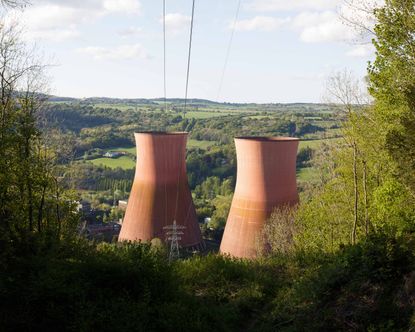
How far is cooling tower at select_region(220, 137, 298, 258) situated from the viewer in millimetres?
12289

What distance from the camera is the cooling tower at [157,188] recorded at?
14781 mm

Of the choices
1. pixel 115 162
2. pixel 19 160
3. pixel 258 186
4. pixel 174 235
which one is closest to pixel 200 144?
pixel 115 162

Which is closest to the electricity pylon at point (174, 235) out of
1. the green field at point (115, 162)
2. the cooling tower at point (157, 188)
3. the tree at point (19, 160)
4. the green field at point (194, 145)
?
the cooling tower at point (157, 188)

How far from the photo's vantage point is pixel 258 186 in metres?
12.6

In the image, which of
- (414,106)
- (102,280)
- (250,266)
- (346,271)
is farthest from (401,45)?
(102,280)

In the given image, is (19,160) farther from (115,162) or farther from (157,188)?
(115,162)

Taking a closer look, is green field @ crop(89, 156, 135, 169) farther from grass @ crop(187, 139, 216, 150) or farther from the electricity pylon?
the electricity pylon

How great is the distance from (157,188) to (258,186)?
3.90 m

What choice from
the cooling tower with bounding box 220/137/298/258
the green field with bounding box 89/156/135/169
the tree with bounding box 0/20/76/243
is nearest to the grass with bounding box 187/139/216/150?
the green field with bounding box 89/156/135/169

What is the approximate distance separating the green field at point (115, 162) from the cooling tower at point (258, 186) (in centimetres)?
2835

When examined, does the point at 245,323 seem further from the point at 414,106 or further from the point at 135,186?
the point at 135,186

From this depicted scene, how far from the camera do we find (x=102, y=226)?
25.0 m

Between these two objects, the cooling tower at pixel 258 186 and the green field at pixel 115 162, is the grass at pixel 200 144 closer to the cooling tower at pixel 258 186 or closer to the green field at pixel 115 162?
the green field at pixel 115 162

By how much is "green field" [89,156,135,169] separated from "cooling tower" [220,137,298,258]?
28.3 metres
